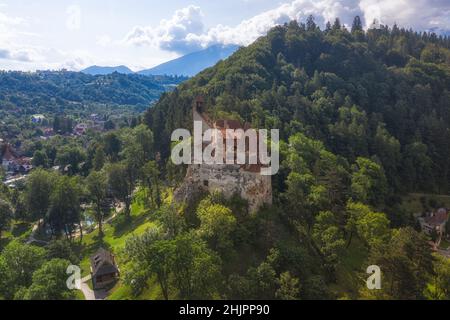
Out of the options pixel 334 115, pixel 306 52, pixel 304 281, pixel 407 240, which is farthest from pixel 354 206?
pixel 306 52

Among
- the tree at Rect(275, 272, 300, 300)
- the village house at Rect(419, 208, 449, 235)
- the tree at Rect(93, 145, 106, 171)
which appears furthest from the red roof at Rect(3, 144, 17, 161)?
the village house at Rect(419, 208, 449, 235)

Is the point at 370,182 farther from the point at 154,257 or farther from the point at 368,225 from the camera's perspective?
the point at 154,257

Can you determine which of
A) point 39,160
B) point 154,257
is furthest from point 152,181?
point 39,160

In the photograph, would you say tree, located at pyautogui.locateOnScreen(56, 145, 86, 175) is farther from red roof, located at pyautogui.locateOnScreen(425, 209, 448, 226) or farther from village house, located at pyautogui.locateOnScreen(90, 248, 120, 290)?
red roof, located at pyautogui.locateOnScreen(425, 209, 448, 226)

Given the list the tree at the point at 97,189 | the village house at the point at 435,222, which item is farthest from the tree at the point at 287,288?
the village house at the point at 435,222

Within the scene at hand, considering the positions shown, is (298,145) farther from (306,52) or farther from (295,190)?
(306,52)

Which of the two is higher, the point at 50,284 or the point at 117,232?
the point at 50,284

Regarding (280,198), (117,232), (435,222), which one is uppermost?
(280,198)

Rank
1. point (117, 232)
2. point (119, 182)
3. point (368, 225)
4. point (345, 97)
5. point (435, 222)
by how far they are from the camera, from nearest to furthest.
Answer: point (368, 225), point (117, 232), point (119, 182), point (435, 222), point (345, 97)
